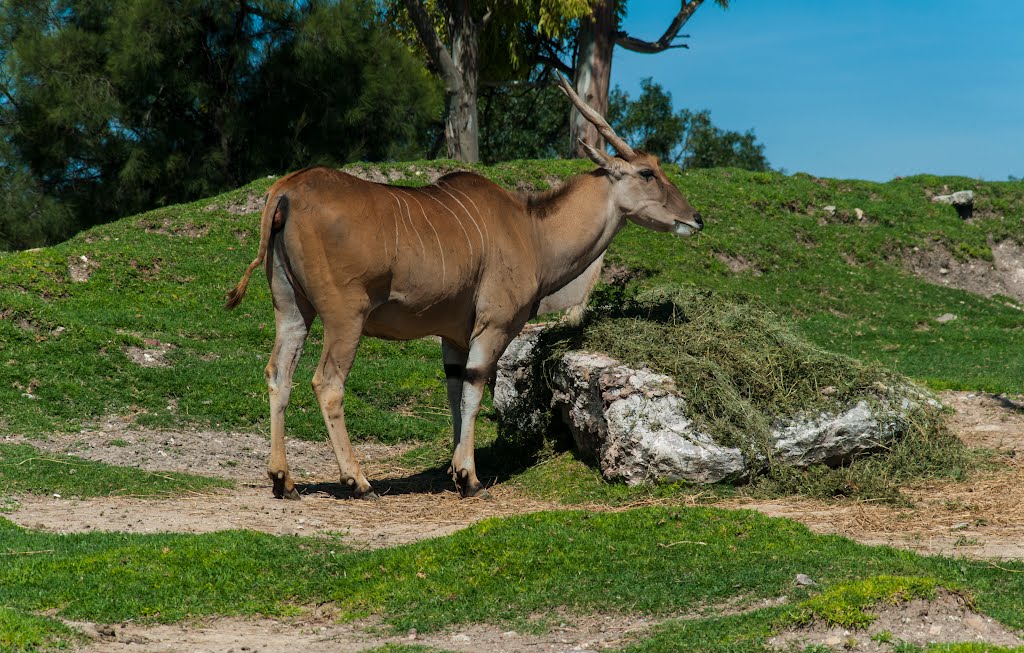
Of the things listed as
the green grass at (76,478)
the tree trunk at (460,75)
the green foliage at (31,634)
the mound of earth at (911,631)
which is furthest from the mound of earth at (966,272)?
the green foliage at (31,634)

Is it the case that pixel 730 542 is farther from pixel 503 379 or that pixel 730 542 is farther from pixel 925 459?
pixel 503 379

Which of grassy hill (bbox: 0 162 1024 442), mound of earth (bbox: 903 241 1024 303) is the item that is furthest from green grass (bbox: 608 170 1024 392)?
mound of earth (bbox: 903 241 1024 303)

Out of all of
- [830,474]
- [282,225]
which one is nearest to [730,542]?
[830,474]

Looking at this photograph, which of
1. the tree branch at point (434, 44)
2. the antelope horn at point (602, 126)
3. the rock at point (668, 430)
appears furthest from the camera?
the tree branch at point (434, 44)

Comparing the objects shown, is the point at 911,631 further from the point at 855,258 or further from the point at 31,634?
the point at 855,258

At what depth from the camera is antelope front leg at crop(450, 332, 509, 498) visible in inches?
380

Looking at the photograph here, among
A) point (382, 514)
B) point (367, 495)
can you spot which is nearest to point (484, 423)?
point (367, 495)

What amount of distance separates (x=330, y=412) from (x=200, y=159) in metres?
20.1

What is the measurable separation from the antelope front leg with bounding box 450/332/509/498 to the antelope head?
1.83 metres

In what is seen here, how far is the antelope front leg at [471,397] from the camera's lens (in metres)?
9.64

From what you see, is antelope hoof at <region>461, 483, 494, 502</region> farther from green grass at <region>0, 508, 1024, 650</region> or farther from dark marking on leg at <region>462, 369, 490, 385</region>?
green grass at <region>0, 508, 1024, 650</region>

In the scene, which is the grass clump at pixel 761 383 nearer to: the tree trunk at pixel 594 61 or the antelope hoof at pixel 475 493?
the antelope hoof at pixel 475 493

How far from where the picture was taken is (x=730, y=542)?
7234mm

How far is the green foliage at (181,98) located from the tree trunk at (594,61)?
370 centimetres
